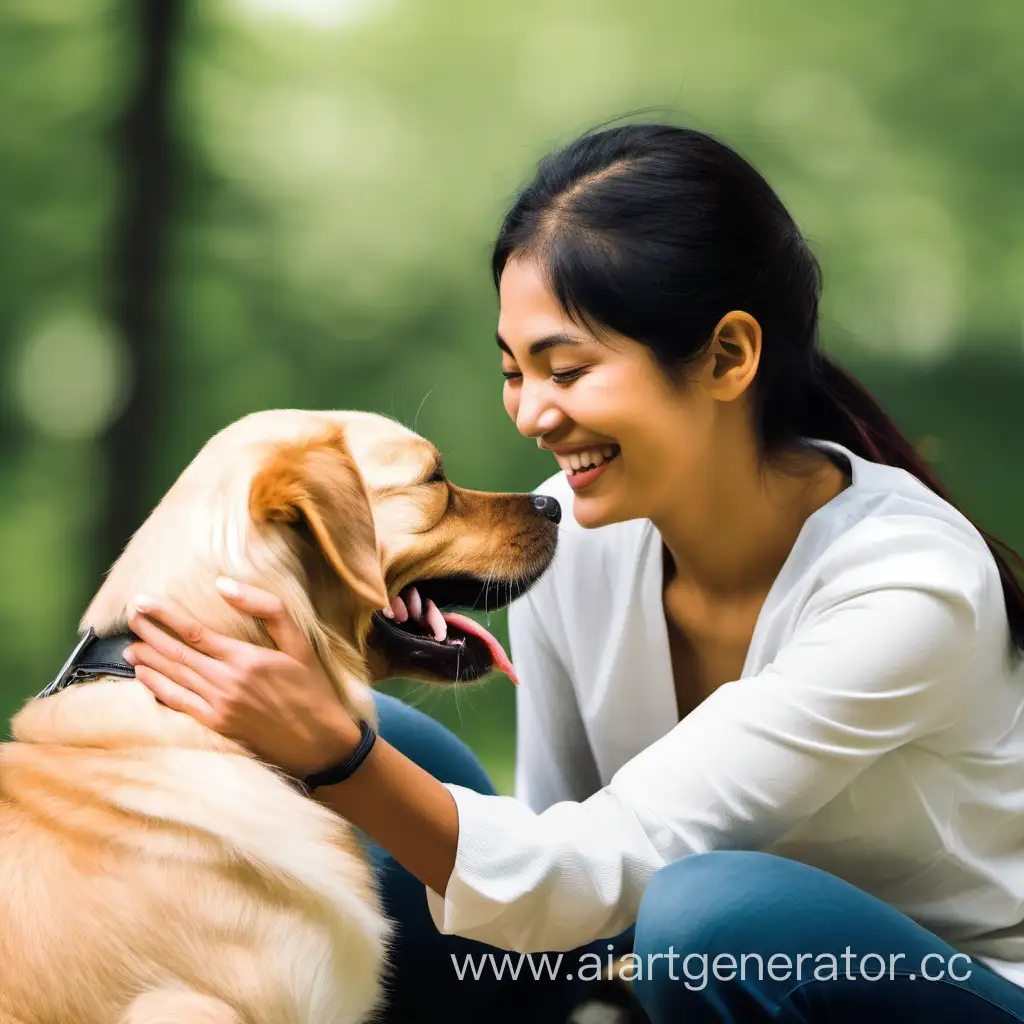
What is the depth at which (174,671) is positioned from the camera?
4.01 ft

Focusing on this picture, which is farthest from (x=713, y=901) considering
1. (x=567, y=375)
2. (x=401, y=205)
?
(x=401, y=205)

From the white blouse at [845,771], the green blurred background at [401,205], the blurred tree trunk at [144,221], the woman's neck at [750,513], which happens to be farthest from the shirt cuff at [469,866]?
the blurred tree trunk at [144,221]

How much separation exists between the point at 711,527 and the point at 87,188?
161 inches

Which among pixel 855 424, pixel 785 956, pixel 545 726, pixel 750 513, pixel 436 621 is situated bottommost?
pixel 545 726

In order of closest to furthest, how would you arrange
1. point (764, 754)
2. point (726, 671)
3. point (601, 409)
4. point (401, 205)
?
point (764, 754) → point (601, 409) → point (726, 671) → point (401, 205)

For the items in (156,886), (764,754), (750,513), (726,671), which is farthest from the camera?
(726,671)

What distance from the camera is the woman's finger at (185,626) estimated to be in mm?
1221

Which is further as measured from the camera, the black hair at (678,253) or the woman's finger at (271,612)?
the black hair at (678,253)

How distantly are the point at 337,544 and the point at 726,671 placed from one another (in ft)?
2.51

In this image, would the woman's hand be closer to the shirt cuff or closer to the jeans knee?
the shirt cuff

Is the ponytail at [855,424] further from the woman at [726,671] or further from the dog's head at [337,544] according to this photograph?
the dog's head at [337,544]

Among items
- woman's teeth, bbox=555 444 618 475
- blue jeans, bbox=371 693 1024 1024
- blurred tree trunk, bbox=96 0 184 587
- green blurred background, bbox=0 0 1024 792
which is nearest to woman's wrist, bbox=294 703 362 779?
blue jeans, bbox=371 693 1024 1024

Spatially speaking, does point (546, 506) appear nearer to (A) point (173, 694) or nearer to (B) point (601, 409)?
(B) point (601, 409)

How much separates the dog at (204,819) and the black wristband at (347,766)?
1.1 inches
